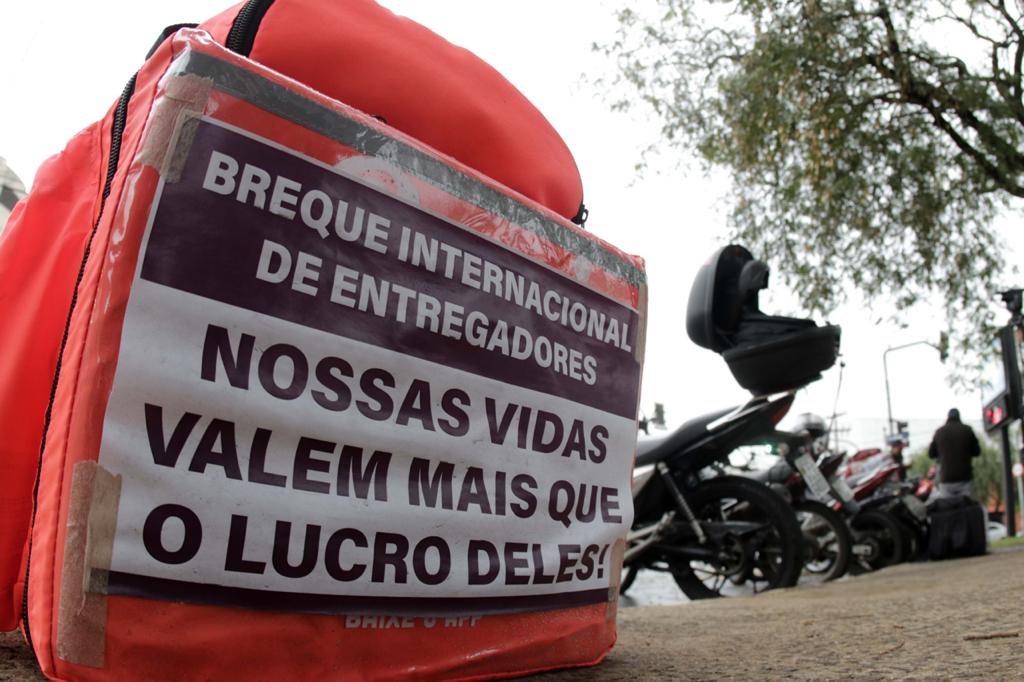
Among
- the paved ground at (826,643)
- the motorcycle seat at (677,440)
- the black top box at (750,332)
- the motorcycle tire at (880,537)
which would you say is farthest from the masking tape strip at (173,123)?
the motorcycle tire at (880,537)

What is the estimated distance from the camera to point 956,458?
785 cm

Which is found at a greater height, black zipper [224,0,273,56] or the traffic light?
the traffic light

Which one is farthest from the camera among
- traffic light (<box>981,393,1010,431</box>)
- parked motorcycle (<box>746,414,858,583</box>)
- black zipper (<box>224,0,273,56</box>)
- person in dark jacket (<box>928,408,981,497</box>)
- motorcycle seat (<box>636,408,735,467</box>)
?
traffic light (<box>981,393,1010,431</box>)

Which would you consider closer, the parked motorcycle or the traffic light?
the parked motorcycle

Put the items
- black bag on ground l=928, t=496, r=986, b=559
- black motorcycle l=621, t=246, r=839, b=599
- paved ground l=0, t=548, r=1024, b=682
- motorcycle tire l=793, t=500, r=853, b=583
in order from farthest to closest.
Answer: black bag on ground l=928, t=496, r=986, b=559
motorcycle tire l=793, t=500, r=853, b=583
black motorcycle l=621, t=246, r=839, b=599
paved ground l=0, t=548, r=1024, b=682

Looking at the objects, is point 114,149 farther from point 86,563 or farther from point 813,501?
point 813,501

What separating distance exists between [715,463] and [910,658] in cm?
273

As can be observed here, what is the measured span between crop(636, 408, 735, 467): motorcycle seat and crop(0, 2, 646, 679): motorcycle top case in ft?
8.15

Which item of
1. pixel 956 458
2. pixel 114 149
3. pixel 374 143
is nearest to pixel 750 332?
pixel 374 143

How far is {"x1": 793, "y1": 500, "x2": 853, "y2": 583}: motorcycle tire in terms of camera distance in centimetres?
475

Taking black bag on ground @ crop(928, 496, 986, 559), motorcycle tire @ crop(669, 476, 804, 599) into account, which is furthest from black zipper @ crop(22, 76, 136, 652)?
black bag on ground @ crop(928, 496, 986, 559)

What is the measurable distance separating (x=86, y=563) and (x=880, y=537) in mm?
6893

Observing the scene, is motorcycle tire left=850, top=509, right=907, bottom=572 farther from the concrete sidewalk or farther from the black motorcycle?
the concrete sidewalk

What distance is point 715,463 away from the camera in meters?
4.08
